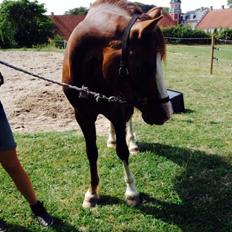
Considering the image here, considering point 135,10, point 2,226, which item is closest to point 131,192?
point 2,226

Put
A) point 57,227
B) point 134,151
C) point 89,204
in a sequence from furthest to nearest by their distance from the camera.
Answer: point 134,151, point 89,204, point 57,227

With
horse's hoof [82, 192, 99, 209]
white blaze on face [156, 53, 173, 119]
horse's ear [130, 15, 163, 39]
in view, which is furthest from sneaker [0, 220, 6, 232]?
horse's ear [130, 15, 163, 39]

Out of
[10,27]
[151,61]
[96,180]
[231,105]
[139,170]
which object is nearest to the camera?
[151,61]

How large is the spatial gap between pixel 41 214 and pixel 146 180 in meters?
1.32

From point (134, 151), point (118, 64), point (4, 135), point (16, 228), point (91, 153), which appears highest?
point (118, 64)

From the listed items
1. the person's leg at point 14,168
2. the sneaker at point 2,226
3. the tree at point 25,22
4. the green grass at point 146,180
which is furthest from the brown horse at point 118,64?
the tree at point 25,22

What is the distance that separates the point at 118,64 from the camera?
9.80ft

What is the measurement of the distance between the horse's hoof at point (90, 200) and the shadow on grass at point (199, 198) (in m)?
0.45

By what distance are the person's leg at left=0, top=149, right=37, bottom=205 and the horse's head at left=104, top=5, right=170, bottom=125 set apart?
42.2 inches

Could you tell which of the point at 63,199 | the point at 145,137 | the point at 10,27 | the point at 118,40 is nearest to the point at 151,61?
the point at 118,40

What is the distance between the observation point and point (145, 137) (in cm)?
581

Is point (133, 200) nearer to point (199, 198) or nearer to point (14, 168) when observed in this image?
point (199, 198)

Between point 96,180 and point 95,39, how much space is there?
58.8 inches

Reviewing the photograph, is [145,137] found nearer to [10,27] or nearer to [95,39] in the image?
[95,39]
